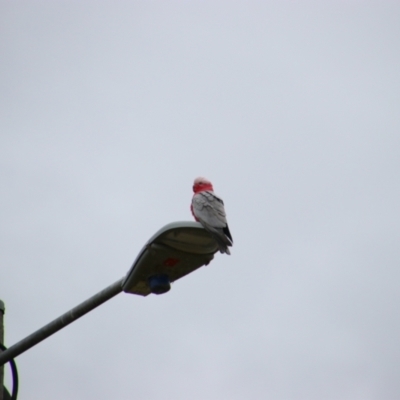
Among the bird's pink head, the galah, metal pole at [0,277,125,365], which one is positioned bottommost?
metal pole at [0,277,125,365]

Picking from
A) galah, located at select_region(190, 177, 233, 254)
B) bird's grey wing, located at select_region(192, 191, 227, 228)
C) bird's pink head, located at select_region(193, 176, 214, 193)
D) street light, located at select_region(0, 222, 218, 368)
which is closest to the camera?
street light, located at select_region(0, 222, 218, 368)

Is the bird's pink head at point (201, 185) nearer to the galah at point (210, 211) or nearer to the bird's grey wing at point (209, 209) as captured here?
the galah at point (210, 211)

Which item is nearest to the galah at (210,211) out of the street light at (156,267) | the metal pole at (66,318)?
the street light at (156,267)

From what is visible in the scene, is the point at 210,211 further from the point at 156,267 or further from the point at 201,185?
the point at 156,267

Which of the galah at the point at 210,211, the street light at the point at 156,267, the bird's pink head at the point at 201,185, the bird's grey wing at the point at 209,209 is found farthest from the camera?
the bird's pink head at the point at 201,185

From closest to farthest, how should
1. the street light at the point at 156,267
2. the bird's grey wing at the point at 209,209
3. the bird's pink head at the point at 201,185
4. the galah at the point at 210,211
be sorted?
the street light at the point at 156,267
the galah at the point at 210,211
the bird's grey wing at the point at 209,209
the bird's pink head at the point at 201,185

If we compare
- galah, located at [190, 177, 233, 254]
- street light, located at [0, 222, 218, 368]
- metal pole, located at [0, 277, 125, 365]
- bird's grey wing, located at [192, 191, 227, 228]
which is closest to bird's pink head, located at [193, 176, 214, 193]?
galah, located at [190, 177, 233, 254]

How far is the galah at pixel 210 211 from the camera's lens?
7219 mm

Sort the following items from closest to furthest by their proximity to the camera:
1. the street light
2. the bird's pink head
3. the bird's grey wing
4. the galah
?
the street light, the galah, the bird's grey wing, the bird's pink head

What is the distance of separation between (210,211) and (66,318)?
13.0 ft

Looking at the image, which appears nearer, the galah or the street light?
the street light

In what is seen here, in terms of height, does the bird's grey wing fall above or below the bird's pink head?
below

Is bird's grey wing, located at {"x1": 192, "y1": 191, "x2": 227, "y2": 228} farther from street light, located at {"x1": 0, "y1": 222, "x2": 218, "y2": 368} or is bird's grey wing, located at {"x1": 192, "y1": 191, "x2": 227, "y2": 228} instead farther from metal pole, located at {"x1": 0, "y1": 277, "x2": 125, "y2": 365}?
metal pole, located at {"x1": 0, "y1": 277, "x2": 125, "y2": 365}

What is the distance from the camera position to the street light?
4.23 metres
